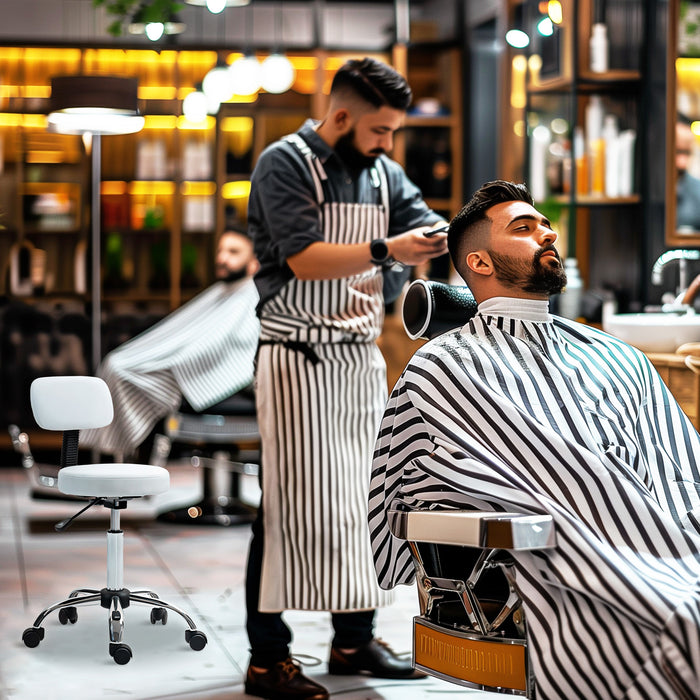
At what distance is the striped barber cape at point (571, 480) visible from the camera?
5.39ft

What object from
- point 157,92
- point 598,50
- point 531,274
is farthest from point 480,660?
point 157,92

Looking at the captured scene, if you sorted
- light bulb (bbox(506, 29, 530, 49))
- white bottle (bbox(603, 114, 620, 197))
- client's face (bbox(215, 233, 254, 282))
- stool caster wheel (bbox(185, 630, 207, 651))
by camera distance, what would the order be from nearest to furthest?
stool caster wheel (bbox(185, 630, 207, 651)), white bottle (bbox(603, 114, 620, 197)), light bulb (bbox(506, 29, 530, 49)), client's face (bbox(215, 233, 254, 282))

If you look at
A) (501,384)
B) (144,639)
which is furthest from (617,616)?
(144,639)

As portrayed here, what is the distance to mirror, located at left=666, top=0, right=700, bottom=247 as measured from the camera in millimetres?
3689

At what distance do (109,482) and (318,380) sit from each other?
0.53 metres

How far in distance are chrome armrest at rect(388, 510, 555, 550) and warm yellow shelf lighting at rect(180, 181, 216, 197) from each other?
16.4ft

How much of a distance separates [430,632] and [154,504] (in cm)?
355

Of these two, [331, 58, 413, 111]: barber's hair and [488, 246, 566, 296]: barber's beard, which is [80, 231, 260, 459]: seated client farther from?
[488, 246, 566, 296]: barber's beard

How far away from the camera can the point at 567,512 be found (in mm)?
1746

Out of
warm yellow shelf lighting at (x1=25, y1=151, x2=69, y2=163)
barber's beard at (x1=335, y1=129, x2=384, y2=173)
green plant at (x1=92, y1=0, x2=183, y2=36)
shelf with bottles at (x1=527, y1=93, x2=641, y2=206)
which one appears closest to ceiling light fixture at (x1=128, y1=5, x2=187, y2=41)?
green plant at (x1=92, y1=0, x2=183, y2=36)

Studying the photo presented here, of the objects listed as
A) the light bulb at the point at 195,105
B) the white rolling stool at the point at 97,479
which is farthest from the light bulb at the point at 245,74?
the white rolling stool at the point at 97,479

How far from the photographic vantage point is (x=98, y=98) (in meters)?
3.40

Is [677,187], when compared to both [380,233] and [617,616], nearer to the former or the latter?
[380,233]

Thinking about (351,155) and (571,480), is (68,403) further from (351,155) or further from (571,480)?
(571,480)
